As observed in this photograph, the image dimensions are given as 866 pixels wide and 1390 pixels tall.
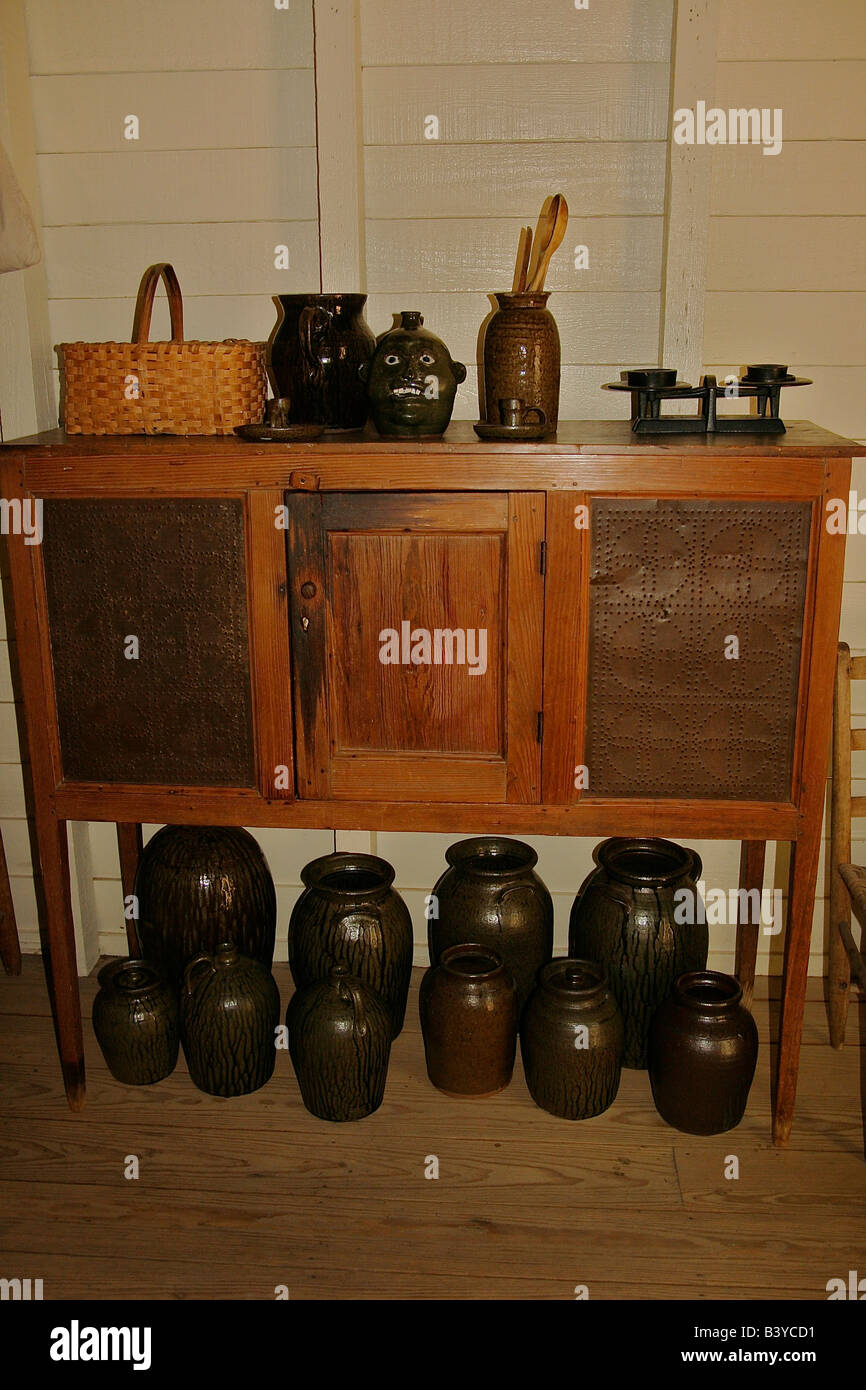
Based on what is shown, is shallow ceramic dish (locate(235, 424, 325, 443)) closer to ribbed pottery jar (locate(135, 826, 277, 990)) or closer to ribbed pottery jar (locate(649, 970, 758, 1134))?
ribbed pottery jar (locate(135, 826, 277, 990))

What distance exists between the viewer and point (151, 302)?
86.7 inches

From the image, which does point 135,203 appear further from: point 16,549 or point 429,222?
point 16,549

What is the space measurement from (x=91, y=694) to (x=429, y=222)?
1184 mm

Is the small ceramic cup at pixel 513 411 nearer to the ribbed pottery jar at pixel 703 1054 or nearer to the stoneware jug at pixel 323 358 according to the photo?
the stoneware jug at pixel 323 358

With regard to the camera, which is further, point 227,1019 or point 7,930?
point 7,930

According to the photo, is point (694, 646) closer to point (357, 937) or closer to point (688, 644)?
point (688, 644)

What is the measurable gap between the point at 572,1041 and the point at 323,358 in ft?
4.36

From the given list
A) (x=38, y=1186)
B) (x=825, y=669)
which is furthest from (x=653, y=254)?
(x=38, y=1186)

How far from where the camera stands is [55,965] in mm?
2229

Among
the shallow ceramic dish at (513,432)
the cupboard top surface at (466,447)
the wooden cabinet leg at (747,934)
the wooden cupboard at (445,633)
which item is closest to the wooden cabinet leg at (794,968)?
the wooden cupboard at (445,633)

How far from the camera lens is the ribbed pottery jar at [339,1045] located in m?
2.13

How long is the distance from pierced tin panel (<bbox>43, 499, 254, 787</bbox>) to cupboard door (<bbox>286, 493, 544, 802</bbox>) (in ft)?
0.41

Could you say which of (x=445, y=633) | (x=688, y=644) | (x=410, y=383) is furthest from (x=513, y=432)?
(x=688, y=644)
